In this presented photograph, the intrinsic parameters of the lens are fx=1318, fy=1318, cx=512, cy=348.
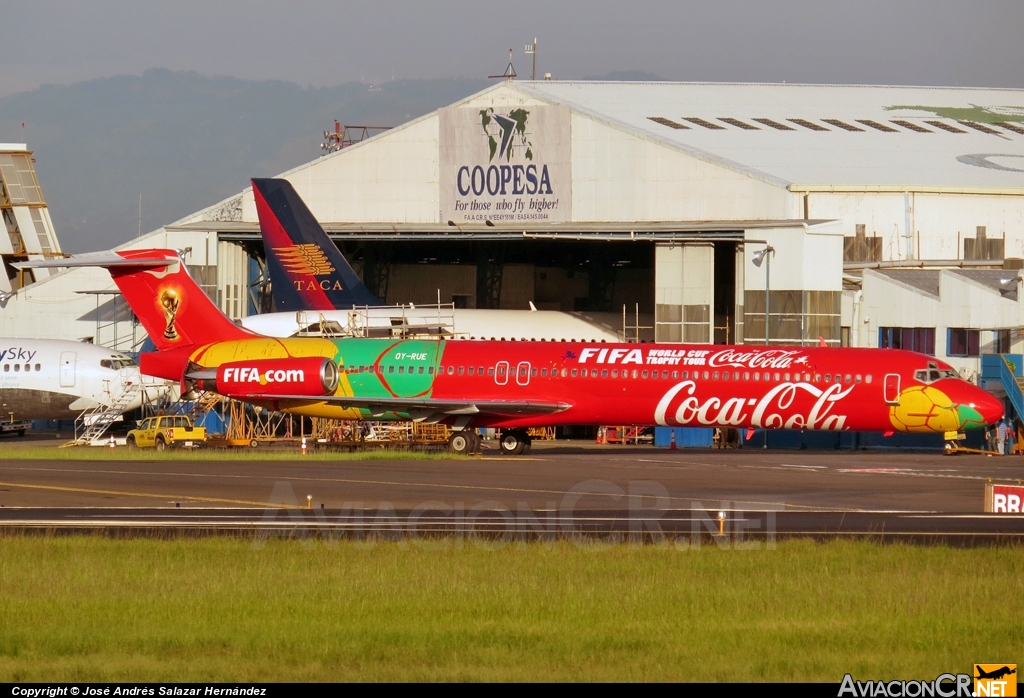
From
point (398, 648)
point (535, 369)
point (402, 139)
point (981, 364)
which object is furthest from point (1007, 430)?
point (398, 648)

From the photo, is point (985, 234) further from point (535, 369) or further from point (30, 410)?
point (30, 410)

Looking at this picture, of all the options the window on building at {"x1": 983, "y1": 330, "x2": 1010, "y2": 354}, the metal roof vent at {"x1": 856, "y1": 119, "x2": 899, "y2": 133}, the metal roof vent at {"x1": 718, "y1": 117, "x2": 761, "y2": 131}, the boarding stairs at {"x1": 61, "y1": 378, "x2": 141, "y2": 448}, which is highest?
the metal roof vent at {"x1": 856, "y1": 119, "x2": 899, "y2": 133}

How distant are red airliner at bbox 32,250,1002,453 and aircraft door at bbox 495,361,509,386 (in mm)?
46

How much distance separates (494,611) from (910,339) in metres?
A: 44.8

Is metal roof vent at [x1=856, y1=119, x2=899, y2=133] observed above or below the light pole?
above

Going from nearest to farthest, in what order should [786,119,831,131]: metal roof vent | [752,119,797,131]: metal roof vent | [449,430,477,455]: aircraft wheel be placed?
[449,430,477,455]: aircraft wheel, [752,119,797,131]: metal roof vent, [786,119,831,131]: metal roof vent

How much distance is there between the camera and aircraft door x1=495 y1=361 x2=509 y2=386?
4344 cm

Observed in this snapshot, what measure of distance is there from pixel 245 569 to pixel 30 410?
40413mm

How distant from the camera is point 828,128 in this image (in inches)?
2869

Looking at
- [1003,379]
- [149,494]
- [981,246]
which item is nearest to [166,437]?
[149,494]

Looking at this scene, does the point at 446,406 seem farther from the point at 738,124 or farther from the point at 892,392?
the point at 738,124

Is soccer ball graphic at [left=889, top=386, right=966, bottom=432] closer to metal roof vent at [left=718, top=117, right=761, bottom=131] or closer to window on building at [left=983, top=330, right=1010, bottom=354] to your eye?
window on building at [left=983, top=330, right=1010, bottom=354]

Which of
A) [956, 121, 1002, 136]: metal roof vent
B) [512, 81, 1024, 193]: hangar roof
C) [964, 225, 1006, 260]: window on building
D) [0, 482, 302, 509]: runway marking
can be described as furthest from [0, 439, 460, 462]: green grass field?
[956, 121, 1002, 136]: metal roof vent

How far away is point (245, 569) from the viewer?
1848cm
